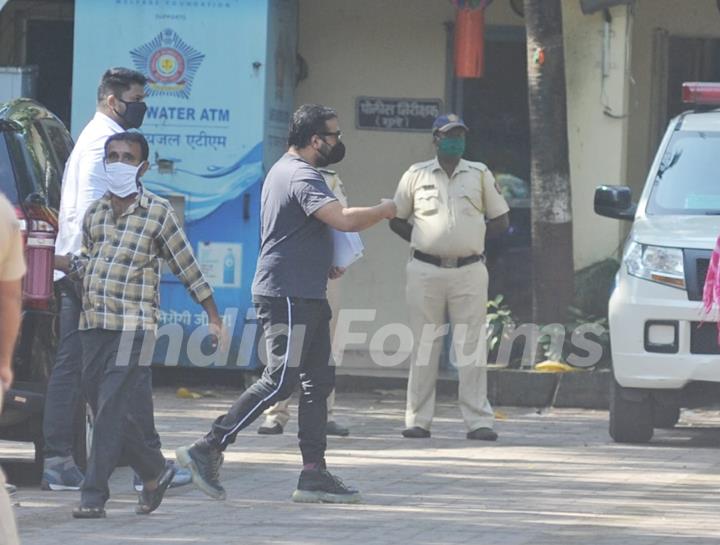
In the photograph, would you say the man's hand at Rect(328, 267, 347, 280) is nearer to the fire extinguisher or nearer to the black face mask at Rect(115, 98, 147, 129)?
the black face mask at Rect(115, 98, 147, 129)

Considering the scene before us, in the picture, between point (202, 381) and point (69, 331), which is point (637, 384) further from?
point (202, 381)

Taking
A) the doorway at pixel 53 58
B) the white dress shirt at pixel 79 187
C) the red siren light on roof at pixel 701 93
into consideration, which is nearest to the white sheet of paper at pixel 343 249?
the white dress shirt at pixel 79 187

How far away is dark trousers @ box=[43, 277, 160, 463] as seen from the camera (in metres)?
8.67

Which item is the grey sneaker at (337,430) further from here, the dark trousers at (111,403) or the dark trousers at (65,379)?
the dark trousers at (111,403)

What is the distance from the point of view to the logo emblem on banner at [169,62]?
13.5 metres

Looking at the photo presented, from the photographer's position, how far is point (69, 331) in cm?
873

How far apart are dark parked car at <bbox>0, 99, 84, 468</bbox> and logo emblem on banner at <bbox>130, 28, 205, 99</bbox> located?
162 inches

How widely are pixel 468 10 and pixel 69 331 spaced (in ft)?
19.9

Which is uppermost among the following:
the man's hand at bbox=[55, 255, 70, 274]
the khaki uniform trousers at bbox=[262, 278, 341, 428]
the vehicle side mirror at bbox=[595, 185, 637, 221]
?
the vehicle side mirror at bbox=[595, 185, 637, 221]

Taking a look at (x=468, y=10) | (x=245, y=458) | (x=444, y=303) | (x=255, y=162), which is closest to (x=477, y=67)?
(x=468, y=10)

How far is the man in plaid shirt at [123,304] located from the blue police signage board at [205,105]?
203 inches

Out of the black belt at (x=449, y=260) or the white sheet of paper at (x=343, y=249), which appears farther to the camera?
the black belt at (x=449, y=260)

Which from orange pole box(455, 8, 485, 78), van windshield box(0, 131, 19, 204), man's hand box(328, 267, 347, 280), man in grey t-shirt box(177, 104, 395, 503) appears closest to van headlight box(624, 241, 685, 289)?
man's hand box(328, 267, 347, 280)

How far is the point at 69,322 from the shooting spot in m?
8.74
